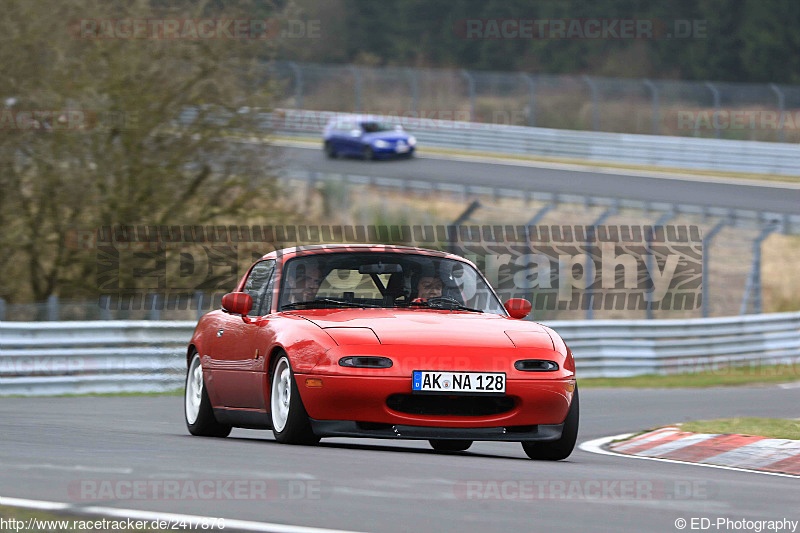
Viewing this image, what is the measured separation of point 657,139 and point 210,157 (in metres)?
21.6

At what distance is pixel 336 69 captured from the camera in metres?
42.5

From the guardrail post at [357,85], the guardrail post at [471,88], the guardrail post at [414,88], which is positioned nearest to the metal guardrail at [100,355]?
the guardrail post at [471,88]

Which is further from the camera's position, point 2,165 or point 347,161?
point 347,161

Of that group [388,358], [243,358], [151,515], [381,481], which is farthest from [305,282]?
[151,515]

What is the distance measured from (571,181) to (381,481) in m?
30.6

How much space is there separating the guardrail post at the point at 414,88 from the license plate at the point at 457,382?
3562cm

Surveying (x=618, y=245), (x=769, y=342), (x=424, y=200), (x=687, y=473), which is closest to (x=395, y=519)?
(x=687, y=473)

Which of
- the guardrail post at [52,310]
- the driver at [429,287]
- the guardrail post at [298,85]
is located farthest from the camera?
the guardrail post at [298,85]

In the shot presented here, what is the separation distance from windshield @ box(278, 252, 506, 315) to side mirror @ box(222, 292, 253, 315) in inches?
9.5

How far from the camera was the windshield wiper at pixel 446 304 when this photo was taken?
906 centimetres

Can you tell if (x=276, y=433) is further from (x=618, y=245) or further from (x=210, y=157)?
(x=618, y=245)
